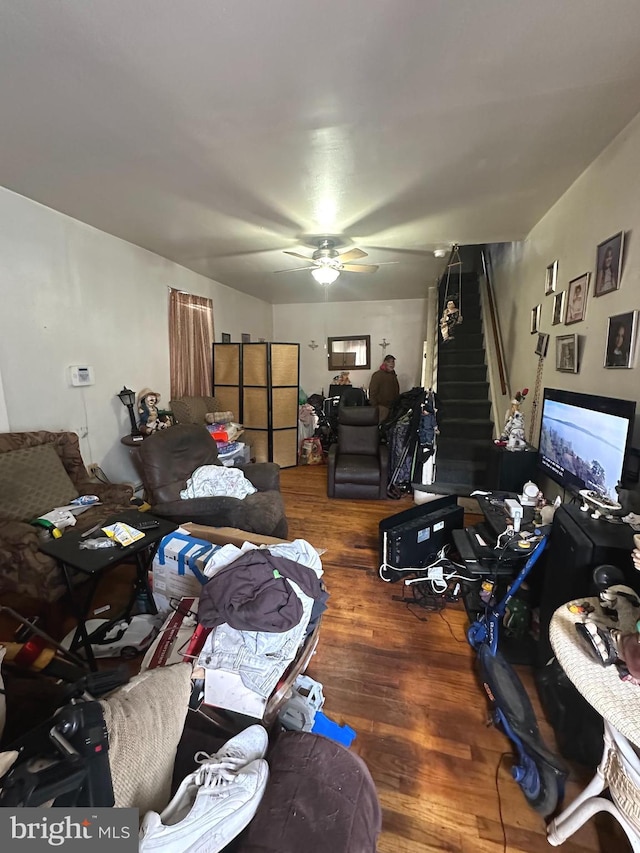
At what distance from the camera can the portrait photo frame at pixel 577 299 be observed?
210 cm

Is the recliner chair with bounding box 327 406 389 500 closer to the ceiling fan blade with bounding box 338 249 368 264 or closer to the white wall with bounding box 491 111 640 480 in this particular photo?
the white wall with bounding box 491 111 640 480

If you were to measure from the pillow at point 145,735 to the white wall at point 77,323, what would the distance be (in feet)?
8.18

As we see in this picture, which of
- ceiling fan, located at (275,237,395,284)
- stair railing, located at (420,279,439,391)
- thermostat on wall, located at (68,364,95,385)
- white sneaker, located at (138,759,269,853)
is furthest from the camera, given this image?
stair railing, located at (420,279,439,391)

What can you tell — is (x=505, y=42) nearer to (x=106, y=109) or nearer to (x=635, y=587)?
(x=106, y=109)

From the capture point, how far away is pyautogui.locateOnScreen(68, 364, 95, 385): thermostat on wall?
112 inches

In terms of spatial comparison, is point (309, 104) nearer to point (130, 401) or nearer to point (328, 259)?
point (328, 259)

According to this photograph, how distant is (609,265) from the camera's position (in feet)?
6.03

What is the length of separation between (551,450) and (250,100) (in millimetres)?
2476

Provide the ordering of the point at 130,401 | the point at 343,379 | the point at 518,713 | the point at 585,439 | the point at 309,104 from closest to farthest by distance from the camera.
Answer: the point at 518,713 < the point at 309,104 < the point at 585,439 < the point at 130,401 < the point at 343,379

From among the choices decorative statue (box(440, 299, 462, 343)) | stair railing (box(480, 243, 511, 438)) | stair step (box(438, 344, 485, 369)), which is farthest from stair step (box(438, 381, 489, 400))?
decorative statue (box(440, 299, 462, 343))

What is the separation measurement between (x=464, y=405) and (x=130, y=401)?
12.1ft

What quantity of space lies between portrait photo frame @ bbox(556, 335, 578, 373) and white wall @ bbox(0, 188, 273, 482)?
366cm

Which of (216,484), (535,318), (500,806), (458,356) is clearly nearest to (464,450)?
(535,318)

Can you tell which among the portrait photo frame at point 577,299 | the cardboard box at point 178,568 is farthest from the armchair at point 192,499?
the portrait photo frame at point 577,299
